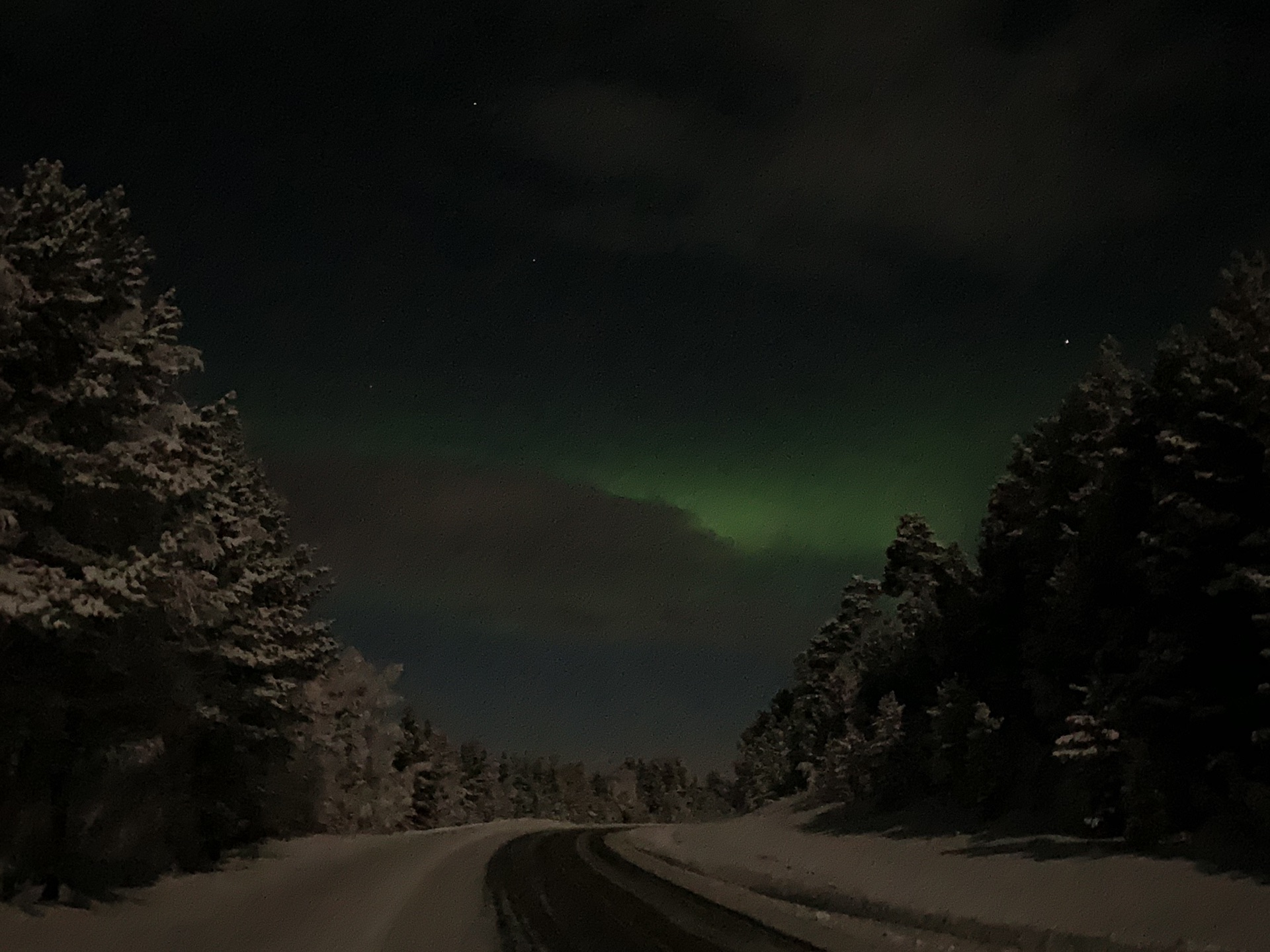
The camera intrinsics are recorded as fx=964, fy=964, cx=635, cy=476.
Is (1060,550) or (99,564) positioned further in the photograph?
(1060,550)

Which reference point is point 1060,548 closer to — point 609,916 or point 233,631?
point 609,916

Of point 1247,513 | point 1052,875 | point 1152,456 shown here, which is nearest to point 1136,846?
point 1052,875

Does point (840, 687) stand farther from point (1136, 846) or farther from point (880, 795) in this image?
point (1136, 846)

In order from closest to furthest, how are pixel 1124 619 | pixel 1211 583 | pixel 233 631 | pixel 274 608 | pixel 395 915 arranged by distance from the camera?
pixel 395 915 → pixel 1211 583 → pixel 233 631 → pixel 1124 619 → pixel 274 608

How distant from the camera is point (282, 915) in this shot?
15.8m

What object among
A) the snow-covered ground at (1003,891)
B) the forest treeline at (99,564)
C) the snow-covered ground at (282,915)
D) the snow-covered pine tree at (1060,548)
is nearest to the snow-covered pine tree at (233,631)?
the forest treeline at (99,564)

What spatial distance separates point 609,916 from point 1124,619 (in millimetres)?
17286

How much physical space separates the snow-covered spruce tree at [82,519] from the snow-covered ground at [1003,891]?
11.1 m

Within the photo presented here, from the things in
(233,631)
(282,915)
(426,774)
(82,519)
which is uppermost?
(82,519)

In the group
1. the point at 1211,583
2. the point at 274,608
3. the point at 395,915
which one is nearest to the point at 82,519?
the point at 395,915

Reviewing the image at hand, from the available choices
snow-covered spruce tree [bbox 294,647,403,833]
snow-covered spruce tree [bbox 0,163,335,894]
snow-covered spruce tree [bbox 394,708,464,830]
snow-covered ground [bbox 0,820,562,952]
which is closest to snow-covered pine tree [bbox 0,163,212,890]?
snow-covered spruce tree [bbox 0,163,335,894]

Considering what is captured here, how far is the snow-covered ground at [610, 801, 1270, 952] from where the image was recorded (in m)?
13.2

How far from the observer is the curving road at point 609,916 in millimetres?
12766

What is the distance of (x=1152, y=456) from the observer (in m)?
25.0
